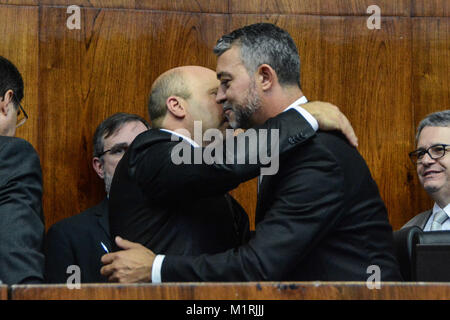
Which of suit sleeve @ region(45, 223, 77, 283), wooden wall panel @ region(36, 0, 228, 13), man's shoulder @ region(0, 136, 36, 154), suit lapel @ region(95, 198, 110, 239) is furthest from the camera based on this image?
wooden wall panel @ region(36, 0, 228, 13)

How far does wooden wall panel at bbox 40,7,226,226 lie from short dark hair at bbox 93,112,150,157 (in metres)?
0.14

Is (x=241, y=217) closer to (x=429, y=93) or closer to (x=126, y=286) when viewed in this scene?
(x=126, y=286)

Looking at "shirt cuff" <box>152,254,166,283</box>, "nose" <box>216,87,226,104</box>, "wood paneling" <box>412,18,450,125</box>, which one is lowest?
"shirt cuff" <box>152,254,166,283</box>

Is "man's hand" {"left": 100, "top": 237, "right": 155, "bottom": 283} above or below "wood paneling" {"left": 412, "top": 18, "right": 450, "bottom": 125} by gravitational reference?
below

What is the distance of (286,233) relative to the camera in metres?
1.87

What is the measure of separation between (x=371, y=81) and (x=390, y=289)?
228 cm

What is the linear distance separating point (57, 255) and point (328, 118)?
150 cm

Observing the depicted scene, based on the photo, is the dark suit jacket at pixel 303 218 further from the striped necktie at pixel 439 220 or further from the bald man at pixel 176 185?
the striped necktie at pixel 439 220

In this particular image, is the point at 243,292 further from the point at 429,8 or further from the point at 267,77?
the point at 429,8

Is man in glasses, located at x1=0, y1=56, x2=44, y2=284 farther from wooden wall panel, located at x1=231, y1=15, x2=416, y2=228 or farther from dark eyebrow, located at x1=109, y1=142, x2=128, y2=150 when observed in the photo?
wooden wall panel, located at x1=231, y1=15, x2=416, y2=228

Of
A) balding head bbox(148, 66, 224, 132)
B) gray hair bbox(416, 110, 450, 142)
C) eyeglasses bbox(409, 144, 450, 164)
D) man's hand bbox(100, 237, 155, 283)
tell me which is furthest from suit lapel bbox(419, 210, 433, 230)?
man's hand bbox(100, 237, 155, 283)

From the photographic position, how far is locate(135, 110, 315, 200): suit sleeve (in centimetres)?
193

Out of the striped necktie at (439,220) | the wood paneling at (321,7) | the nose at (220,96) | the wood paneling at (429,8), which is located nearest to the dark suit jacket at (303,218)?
the nose at (220,96)
